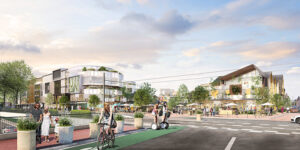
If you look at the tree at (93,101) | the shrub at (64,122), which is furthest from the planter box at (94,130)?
the tree at (93,101)

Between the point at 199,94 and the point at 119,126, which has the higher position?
the point at 199,94

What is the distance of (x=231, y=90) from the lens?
230ft

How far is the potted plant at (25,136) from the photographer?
33.0 ft

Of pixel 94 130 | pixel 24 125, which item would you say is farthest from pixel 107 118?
pixel 94 130

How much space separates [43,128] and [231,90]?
208 ft

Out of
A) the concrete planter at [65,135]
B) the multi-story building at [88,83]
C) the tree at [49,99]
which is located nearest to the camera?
the concrete planter at [65,135]

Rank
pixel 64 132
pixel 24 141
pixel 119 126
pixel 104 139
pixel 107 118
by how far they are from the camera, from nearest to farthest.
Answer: pixel 24 141, pixel 104 139, pixel 107 118, pixel 64 132, pixel 119 126

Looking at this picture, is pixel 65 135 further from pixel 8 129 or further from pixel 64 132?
pixel 8 129

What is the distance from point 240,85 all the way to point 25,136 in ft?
213

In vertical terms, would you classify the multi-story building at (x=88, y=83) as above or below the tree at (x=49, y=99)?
above

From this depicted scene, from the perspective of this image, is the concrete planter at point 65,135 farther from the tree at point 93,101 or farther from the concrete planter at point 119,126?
the tree at point 93,101

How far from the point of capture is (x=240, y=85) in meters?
68.7

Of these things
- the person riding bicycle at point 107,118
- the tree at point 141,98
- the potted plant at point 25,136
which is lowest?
the tree at point 141,98

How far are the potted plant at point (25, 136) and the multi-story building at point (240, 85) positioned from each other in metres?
59.8
